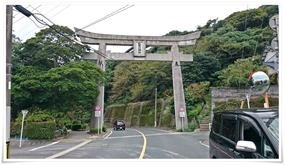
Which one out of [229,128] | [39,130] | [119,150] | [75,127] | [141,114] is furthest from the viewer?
[141,114]

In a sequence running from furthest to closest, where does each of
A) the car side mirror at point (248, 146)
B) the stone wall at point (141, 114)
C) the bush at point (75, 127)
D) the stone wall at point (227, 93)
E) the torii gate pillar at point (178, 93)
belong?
the stone wall at point (141, 114)
the bush at point (75, 127)
the stone wall at point (227, 93)
the torii gate pillar at point (178, 93)
the car side mirror at point (248, 146)

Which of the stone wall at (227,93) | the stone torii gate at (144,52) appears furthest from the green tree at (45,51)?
the stone wall at (227,93)

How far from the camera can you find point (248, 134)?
11.0 ft

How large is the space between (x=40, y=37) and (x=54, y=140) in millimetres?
5983

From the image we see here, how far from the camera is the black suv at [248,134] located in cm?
297

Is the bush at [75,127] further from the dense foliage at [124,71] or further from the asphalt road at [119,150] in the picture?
the asphalt road at [119,150]

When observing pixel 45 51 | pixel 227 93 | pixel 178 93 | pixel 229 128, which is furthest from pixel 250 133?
pixel 227 93

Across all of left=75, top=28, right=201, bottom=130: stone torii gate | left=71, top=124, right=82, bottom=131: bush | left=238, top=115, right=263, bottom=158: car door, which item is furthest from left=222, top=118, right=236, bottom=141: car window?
left=71, top=124, right=82, bottom=131: bush

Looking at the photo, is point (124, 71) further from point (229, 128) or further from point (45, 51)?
point (229, 128)

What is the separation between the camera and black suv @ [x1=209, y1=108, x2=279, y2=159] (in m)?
2.97

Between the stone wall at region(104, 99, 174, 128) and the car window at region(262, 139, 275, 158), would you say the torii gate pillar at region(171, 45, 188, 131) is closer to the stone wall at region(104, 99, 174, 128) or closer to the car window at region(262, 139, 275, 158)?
the stone wall at region(104, 99, 174, 128)

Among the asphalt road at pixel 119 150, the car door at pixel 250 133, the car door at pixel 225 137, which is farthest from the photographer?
the asphalt road at pixel 119 150
